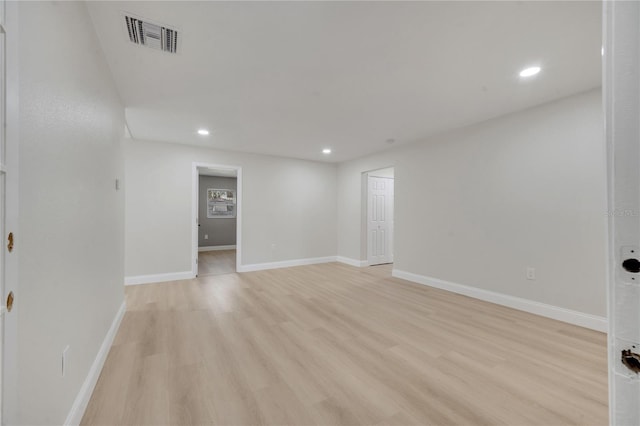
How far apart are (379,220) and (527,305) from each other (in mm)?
3233

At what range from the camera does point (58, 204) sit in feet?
4.06

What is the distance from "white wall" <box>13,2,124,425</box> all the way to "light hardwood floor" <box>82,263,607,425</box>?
45 centimetres

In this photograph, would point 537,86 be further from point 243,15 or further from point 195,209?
point 195,209

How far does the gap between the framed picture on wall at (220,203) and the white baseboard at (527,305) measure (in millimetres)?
6501

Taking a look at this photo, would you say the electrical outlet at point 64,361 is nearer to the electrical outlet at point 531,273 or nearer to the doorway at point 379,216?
the electrical outlet at point 531,273

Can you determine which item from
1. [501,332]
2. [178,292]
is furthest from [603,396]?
[178,292]

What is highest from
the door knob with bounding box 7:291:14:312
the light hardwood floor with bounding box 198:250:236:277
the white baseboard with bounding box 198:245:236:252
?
the door knob with bounding box 7:291:14:312

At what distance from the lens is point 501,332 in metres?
2.53

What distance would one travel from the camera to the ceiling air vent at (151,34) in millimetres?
1754

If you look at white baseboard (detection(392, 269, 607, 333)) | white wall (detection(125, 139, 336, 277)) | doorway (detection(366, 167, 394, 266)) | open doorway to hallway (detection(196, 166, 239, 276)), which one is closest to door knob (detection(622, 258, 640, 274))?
white baseboard (detection(392, 269, 607, 333))

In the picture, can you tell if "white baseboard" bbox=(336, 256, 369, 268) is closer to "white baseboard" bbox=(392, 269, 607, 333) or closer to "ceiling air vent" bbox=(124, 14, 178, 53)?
"white baseboard" bbox=(392, 269, 607, 333)

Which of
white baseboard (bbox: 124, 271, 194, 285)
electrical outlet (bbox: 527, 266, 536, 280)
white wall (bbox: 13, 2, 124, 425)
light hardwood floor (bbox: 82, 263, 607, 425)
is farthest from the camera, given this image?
white baseboard (bbox: 124, 271, 194, 285)

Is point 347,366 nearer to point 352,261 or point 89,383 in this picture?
point 89,383

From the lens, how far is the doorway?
580 cm
